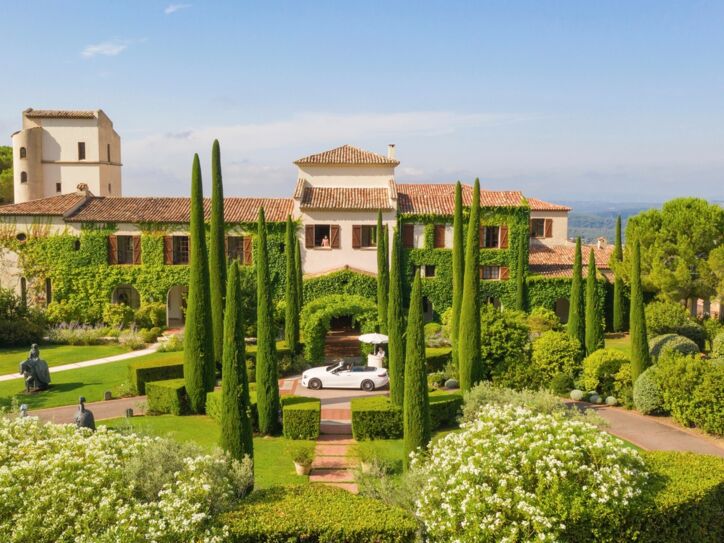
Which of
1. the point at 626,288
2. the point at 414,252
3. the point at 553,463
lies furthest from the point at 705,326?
the point at 553,463

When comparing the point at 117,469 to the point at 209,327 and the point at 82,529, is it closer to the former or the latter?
the point at 82,529

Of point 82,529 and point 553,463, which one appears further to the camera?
point 553,463

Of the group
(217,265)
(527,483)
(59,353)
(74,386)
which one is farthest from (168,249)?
(527,483)

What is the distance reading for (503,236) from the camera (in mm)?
40312

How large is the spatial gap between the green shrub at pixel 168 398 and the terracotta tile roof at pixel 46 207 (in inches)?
802

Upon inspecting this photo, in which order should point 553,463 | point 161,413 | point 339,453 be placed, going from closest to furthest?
point 553,463, point 339,453, point 161,413

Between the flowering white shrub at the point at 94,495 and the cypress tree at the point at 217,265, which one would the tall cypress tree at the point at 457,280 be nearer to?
the cypress tree at the point at 217,265

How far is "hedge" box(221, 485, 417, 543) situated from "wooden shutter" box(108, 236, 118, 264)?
3117 cm

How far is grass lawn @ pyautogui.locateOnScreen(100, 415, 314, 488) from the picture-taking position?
1747cm

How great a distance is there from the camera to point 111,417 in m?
23.0

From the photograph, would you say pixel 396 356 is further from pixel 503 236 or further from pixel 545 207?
pixel 545 207

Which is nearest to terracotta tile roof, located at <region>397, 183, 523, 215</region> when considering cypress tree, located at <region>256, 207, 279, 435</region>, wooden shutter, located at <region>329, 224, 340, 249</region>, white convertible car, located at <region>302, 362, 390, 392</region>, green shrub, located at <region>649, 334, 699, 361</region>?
wooden shutter, located at <region>329, 224, 340, 249</region>

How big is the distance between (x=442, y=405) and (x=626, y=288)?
23.0 metres

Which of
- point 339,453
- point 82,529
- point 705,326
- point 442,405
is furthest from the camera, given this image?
point 705,326
